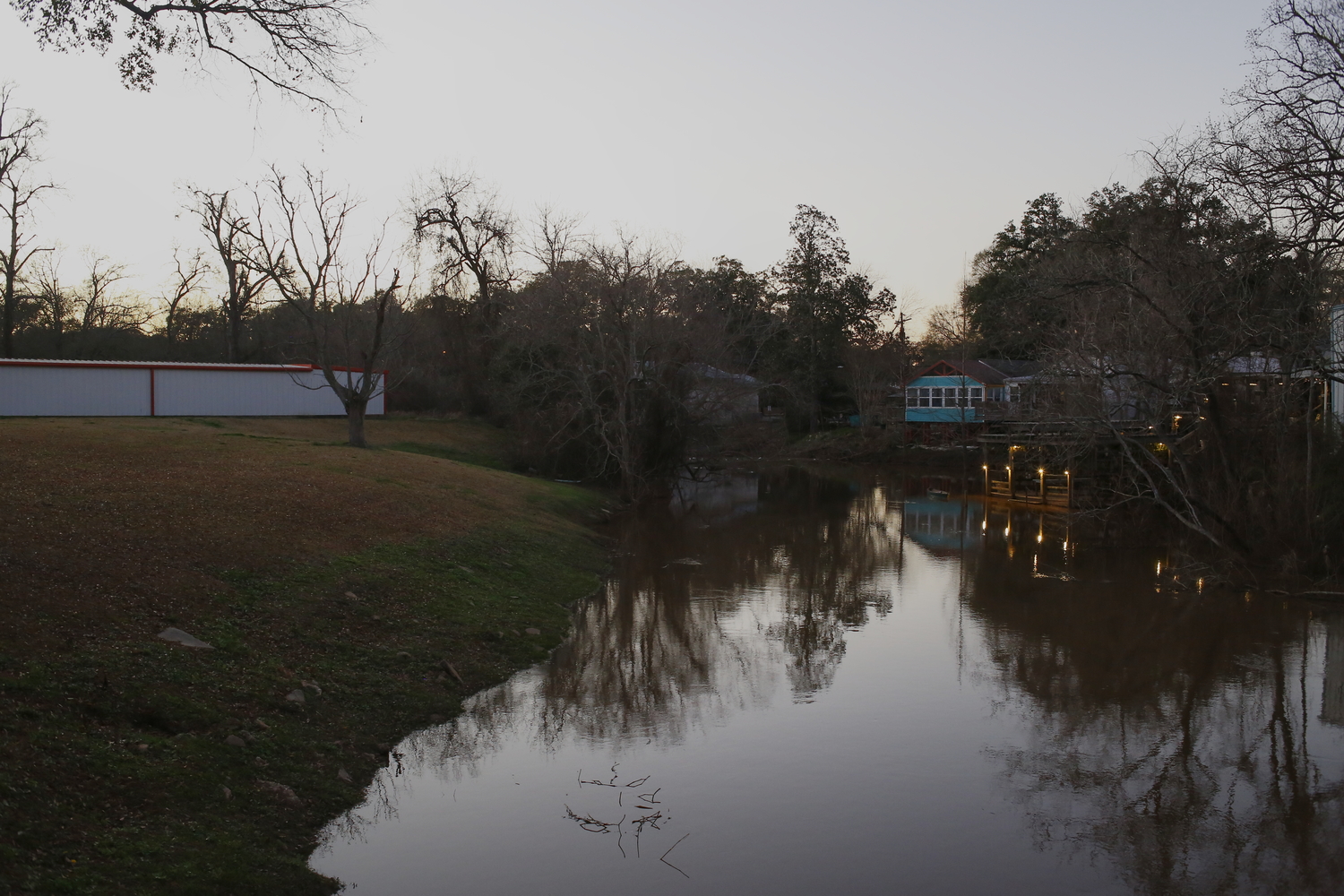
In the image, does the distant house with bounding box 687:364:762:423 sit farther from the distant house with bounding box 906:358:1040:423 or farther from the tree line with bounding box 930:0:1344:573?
the distant house with bounding box 906:358:1040:423

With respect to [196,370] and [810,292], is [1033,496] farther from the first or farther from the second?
[810,292]

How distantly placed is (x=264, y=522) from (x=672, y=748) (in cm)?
755

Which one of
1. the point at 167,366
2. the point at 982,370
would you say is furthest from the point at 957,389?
the point at 167,366

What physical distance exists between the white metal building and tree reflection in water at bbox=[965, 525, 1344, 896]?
935 inches

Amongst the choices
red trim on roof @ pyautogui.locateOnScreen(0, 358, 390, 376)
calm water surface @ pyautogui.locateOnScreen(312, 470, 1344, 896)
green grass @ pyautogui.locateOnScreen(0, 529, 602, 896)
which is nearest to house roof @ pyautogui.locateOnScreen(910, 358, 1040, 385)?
red trim on roof @ pyautogui.locateOnScreen(0, 358, 390, 376)

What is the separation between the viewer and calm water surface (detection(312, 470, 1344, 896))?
7.39 meters

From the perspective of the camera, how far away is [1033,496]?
34344 mm

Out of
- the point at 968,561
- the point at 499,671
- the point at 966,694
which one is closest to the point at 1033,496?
the point at 968,561

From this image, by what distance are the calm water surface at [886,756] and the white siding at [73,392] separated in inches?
875

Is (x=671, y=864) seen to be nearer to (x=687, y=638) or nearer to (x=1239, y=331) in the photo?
(x=687, y=638)

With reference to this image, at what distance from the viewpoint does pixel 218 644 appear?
9352 mm

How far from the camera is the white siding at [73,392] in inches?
1188

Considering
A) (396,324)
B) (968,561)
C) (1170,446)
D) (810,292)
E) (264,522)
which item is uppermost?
(810,292)

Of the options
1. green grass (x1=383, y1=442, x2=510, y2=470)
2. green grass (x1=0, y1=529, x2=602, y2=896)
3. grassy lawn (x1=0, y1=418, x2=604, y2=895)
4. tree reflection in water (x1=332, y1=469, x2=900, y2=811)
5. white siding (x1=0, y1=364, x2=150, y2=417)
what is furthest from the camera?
green grass (x1=383, y1=442, x2=510, y2=470)
